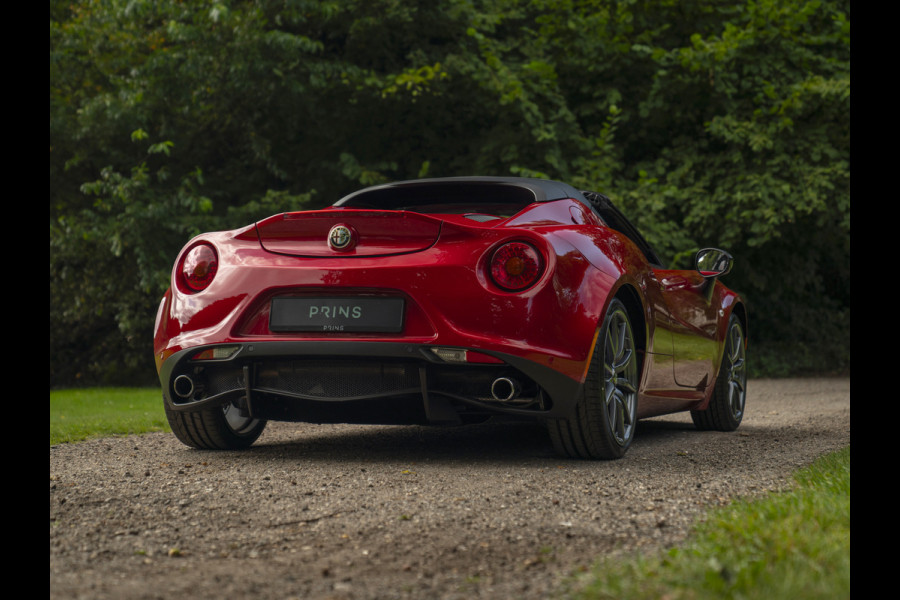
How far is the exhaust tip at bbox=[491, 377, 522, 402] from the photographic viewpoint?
4.53 metres

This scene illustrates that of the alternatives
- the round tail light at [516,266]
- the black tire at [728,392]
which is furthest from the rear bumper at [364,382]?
the black tire at [728,392]

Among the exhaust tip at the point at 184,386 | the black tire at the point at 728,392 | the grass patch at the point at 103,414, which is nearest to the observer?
the exhaust tip at the point at 184,386

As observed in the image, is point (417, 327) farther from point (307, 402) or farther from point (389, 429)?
point (389, 429)

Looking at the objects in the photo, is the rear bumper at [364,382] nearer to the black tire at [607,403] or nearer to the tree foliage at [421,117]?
the black tire at [607,403]

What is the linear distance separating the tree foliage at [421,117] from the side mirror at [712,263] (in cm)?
741

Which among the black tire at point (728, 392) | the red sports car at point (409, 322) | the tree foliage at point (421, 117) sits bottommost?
the black tire at point (728, 392)

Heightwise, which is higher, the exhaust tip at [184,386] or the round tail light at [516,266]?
the round tail light at [516,266]

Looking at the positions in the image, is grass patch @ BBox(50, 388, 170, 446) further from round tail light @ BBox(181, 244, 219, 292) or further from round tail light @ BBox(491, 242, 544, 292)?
round tail light @ BBox(491, 242, 544, 292)

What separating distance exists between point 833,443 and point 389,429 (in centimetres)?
271

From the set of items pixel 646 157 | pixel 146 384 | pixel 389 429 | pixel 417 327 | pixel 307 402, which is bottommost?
pixel 146 384

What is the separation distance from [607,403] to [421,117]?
1140cm

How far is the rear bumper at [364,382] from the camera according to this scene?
4.54 m
